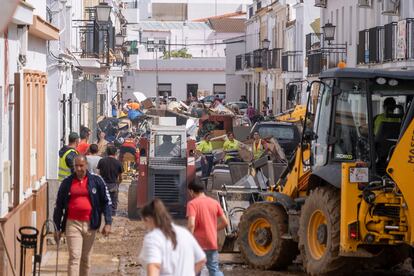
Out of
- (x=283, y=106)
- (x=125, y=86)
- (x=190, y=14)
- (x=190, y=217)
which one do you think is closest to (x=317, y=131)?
(x=190, y=217)

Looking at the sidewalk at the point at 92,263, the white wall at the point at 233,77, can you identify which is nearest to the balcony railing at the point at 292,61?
the white wall at the point at 233,77

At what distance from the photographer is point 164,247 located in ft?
25.7

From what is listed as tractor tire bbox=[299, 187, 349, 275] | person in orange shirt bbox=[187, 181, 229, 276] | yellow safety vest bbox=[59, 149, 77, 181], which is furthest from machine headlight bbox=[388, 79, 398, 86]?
yellow safety vest bbox=[59, 149, 77, 181]

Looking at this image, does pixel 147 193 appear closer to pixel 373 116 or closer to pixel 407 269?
pixel 407 269

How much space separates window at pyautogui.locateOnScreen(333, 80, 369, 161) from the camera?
14.3m

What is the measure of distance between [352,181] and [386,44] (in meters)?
19.3

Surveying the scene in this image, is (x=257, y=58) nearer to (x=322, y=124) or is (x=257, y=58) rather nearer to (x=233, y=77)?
(x=233, y=77)

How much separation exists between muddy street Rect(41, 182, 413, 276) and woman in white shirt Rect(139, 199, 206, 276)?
6544 mm

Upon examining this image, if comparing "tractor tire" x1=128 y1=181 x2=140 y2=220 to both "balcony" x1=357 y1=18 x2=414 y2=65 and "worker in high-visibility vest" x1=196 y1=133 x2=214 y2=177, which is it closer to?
"worker in high-visibility vest" x1=196 y1=133 x2=214 y2=177

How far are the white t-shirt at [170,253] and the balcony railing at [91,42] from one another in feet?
76.4

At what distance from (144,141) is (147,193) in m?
1.54

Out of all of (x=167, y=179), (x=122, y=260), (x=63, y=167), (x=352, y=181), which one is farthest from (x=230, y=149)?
(x=352, y=181)

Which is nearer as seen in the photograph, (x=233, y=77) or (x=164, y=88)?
(x=233, y=77)

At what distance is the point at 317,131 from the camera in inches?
590
